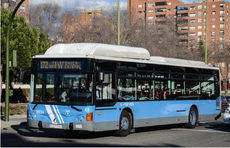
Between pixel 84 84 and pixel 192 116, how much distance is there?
7.09 meters

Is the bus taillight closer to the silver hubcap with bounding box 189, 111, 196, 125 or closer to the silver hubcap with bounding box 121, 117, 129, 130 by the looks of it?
the silver hubcap with bounding box 121, 117, 129, 130

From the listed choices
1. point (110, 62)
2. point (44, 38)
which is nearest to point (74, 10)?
point (44, 38)

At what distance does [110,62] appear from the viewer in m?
14.4

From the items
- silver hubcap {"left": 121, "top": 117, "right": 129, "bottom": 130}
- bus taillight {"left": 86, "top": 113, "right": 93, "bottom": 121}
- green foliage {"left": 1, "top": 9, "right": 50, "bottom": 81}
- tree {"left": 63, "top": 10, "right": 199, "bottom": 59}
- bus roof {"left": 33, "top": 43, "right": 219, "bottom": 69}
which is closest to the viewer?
bus taillight {"left": 86, "top": 113, "right": 93, "bottom": 121}

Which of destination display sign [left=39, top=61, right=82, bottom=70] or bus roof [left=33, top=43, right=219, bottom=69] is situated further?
bus roof [left=33, top=43, right=219, bottom=69]

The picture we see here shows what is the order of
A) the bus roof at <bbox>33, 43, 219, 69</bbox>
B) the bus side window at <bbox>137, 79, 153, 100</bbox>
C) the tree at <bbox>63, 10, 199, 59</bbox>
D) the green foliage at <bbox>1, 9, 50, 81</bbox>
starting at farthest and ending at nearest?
the tree at <bbox>63, 10, 199, 59</bbox> → the green foliage at <bbox>1, 9, 50, 81</bbox> → the bus side window at <bbox>137, 79, 153, 100</bbox> → the bus roof at <bbox>33, 43, 219, 69</bbox>

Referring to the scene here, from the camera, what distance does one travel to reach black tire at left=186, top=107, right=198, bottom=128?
739 inches

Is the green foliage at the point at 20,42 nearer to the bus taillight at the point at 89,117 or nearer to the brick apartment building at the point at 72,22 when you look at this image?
the brick apartment building at the point at 72,22

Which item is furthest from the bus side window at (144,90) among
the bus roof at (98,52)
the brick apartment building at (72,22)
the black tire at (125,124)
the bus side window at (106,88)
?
the brick apartment building at (72,22)

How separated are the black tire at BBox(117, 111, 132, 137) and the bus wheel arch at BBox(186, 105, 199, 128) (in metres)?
4.41

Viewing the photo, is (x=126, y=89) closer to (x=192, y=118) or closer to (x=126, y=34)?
(x=192, y=118)

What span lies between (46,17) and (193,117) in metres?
53.2

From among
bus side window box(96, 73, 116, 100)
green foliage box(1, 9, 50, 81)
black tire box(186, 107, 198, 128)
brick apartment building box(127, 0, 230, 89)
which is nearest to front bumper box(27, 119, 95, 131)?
bus side window box(96, 73, 116, 100)

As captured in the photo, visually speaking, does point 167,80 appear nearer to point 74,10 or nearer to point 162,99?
point 162,99
